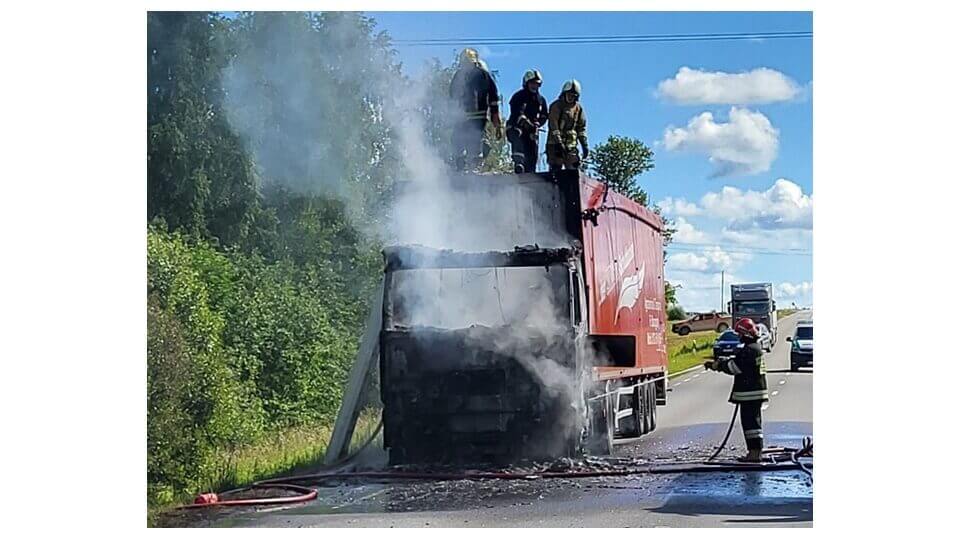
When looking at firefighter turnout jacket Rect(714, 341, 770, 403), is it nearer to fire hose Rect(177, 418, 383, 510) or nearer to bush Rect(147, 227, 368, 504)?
fire hose Rect(177, 418, 383, 510)

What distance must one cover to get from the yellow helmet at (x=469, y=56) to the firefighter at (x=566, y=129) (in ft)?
3.03

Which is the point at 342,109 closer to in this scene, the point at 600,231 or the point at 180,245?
the point at 180,245

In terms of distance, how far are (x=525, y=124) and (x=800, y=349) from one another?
4309mm

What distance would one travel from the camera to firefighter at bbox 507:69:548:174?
1106cm

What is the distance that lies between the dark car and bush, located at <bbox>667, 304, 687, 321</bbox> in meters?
1.24

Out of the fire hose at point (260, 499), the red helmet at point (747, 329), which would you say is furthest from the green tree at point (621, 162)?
the fire hose at point (260, 499)

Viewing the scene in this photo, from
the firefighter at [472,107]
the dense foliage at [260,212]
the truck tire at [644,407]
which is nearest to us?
the dense foliage at [260,212]

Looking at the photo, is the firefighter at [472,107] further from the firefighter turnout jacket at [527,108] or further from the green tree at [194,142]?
the green tree at [194,142]

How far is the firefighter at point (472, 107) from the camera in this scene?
1070 cm

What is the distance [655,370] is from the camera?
1360cm

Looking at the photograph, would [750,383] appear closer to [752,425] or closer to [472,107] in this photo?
[752,425]

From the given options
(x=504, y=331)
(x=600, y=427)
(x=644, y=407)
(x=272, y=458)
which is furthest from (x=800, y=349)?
(x=272, y=458)

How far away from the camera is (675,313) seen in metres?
14.2

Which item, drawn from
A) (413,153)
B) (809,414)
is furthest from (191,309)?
(809,414)
